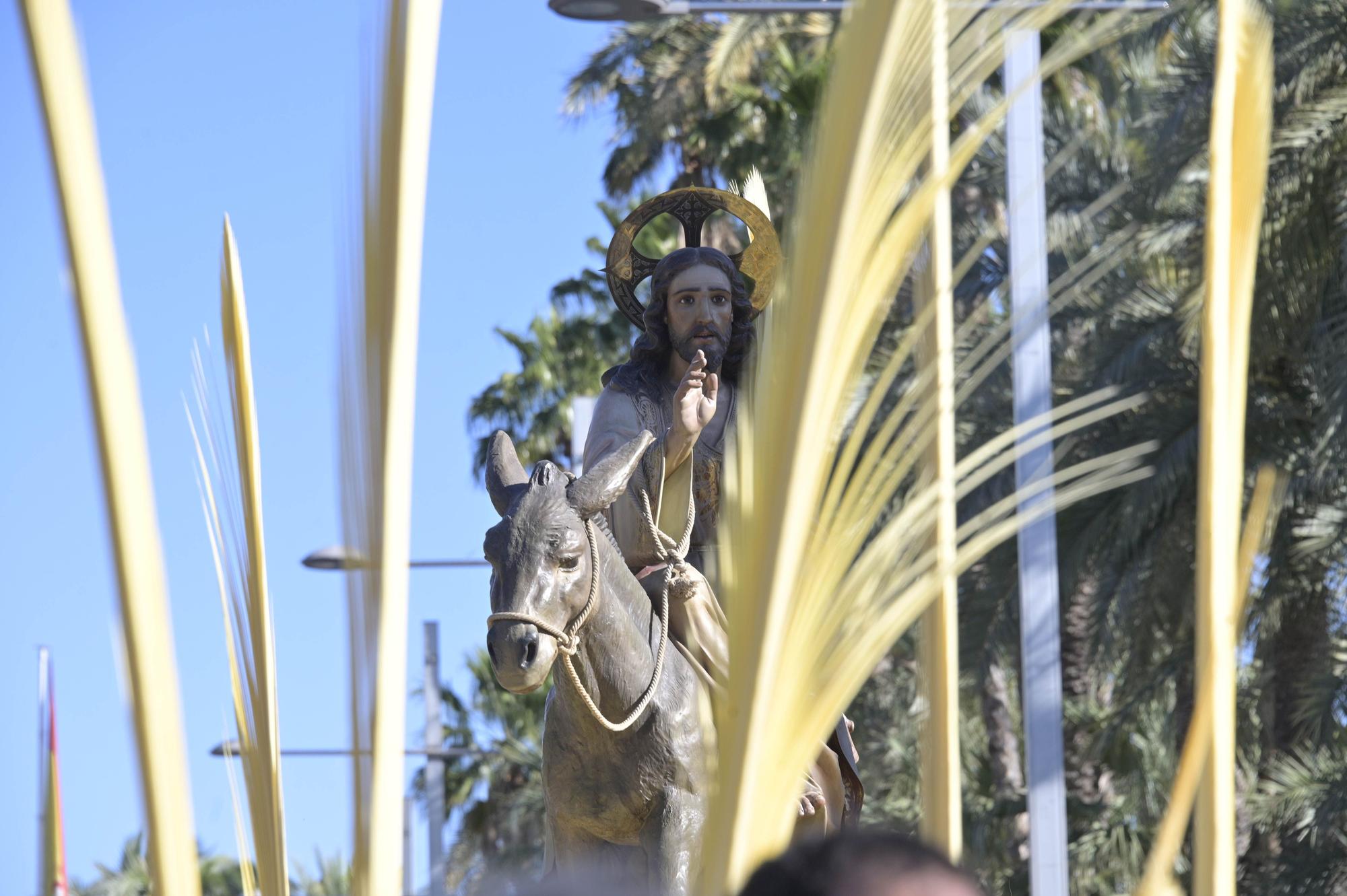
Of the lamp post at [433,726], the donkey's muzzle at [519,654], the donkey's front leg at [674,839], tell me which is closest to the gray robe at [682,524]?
the donkey's front leg at [674,839]

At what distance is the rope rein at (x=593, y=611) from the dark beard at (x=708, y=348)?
449mm

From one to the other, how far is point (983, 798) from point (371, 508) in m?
21.0

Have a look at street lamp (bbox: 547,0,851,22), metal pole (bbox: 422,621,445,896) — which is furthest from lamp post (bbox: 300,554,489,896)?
street lamp (bbox: 547,0,851,22)

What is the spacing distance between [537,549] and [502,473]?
1.09 feet

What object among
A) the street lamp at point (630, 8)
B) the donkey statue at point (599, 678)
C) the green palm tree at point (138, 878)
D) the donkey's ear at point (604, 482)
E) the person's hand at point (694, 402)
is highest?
the street lamp at point (630, 8)

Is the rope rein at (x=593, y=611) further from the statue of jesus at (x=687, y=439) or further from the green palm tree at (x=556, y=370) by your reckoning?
the green palm tree at (x=556, y=370)

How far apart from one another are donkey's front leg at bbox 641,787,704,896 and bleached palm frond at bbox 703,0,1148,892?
10.8 feet

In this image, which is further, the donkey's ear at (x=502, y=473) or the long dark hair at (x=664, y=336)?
the long dark hair at (x=664, y=336)

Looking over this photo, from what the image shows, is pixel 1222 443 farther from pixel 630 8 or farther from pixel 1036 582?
pixel 630 8

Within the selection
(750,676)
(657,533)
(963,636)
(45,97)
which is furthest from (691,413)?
(963,636)

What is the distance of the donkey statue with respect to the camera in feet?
16.2

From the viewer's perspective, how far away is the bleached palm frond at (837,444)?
1.80m

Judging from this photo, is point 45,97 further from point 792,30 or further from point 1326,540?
point 792,30

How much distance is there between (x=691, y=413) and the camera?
5.33m
